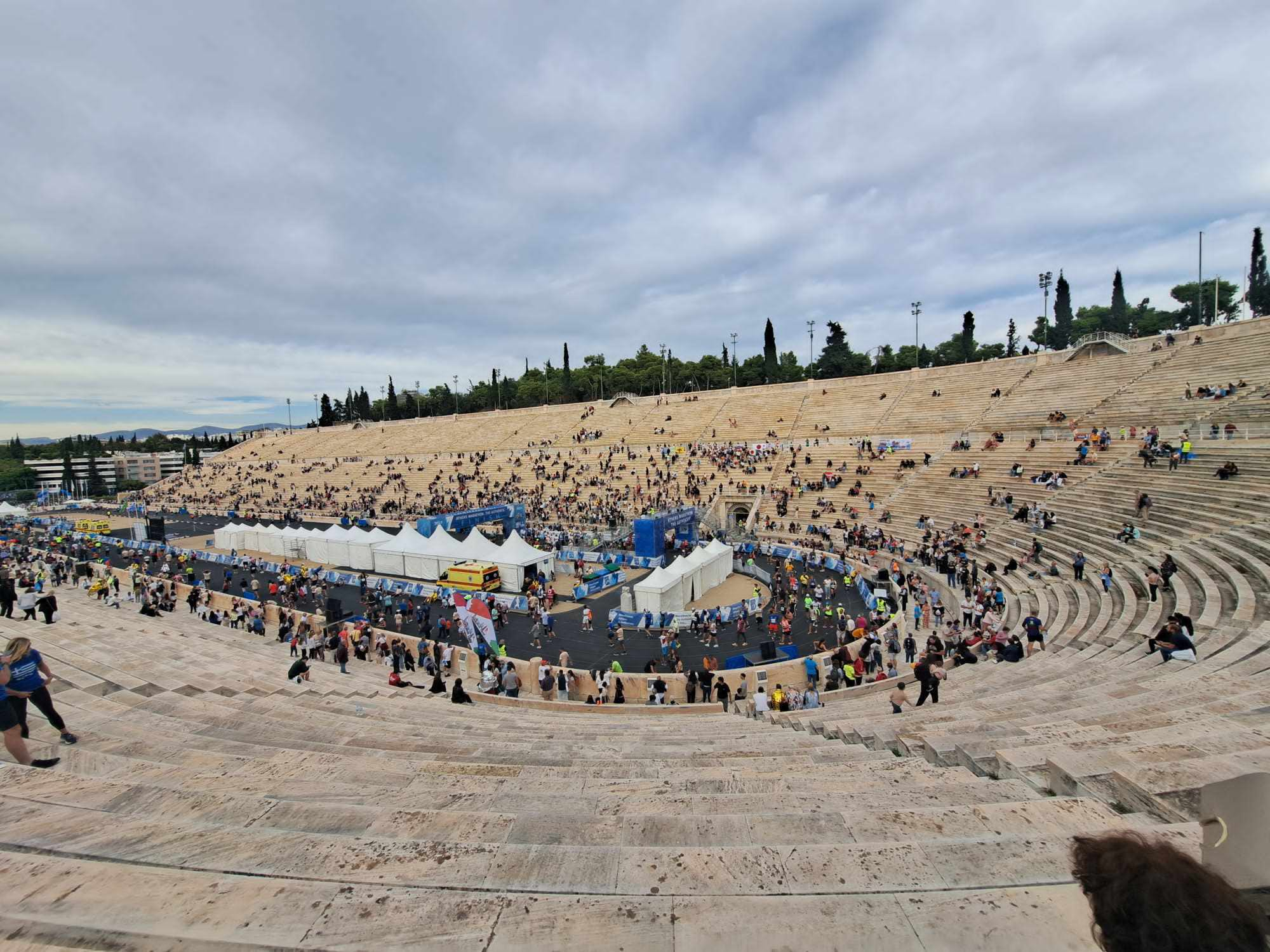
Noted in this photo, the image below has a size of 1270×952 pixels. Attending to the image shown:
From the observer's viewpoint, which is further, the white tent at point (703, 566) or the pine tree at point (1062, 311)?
the pine tree at point (1062, 311)

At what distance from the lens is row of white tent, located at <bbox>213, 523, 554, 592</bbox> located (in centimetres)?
2494

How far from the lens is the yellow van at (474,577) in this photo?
2380cm

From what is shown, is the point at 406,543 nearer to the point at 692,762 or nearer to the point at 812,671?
the point at 812,671

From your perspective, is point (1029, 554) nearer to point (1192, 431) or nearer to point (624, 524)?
point (1192, 431)

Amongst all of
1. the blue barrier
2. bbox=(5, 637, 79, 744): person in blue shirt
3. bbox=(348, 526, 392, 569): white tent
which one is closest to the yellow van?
the blue barrier

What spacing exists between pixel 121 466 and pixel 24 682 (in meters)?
180

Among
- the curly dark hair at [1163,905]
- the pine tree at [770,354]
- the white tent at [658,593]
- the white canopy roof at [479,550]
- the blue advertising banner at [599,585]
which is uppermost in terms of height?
the pine tree at [770,354]

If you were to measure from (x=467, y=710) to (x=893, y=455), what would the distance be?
34.6 m

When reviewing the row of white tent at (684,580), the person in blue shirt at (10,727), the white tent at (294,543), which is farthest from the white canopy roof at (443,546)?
the person in blue shirt at (10,727)

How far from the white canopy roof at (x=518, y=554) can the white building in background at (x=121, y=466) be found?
114572 mm

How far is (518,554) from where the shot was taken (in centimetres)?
2511

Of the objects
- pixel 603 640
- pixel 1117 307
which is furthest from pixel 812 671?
pixel 1117 307

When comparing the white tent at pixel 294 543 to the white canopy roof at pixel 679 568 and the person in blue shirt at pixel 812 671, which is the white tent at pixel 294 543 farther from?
the person in blue shirt at pixel 812 671

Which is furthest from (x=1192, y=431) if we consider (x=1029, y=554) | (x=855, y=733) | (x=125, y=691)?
(x=125, y=691)
